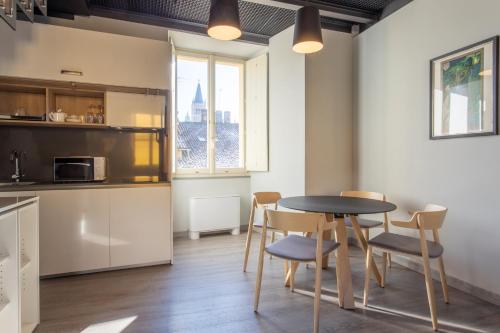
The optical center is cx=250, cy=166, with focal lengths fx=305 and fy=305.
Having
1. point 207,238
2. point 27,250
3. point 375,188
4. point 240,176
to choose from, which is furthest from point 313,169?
point 27,250

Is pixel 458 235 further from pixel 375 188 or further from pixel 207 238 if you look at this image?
pixel 207 238

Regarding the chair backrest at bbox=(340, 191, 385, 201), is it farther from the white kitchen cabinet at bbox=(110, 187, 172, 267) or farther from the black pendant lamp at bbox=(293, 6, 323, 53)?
the white kitchen cabinet at bbox=(110, 187, 172, 267)

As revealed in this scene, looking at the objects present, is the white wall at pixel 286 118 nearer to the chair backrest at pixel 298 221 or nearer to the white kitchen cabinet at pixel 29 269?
the chair backrest at pixel 298 221

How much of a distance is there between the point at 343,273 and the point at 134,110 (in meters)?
2.74

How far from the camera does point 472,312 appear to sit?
2.31 metres

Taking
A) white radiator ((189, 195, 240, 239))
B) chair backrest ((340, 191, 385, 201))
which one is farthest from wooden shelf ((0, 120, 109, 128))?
chair backrest ((340, 191, 385, 201))

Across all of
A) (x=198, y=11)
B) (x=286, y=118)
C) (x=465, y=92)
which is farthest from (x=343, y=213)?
(x=198, y=11)

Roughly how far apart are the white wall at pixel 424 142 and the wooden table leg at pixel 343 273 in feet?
3.69

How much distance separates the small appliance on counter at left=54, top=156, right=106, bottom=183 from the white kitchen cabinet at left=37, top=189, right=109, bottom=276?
11.1 inches

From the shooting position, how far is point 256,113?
4.73m

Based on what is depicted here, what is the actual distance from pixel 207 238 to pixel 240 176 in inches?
44.1

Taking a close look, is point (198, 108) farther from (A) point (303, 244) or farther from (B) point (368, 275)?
(B) point (368, 275)

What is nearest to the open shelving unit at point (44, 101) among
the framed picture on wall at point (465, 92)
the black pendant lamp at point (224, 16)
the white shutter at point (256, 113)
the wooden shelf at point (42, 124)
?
the wooden shelf at point (42, 124)

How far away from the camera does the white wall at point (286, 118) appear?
3826 millimetres
